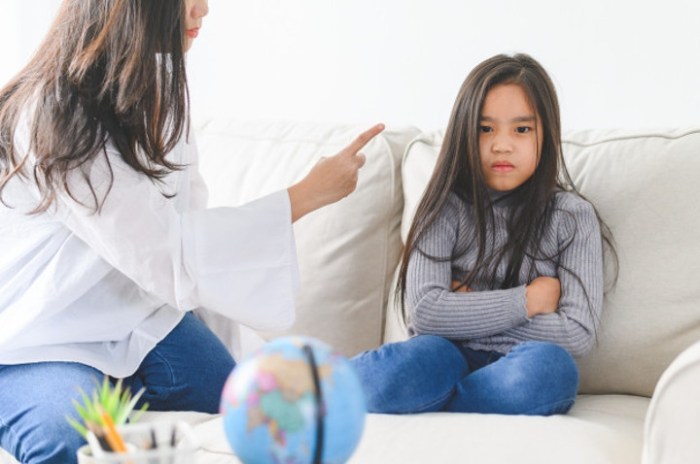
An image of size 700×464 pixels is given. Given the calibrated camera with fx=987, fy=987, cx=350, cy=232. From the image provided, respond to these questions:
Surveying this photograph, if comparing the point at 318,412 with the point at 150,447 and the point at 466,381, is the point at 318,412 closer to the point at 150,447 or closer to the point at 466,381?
the point at 150,447

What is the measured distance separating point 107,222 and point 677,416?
32.8 inches

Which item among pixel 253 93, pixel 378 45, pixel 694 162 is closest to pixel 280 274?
pixel 694 162

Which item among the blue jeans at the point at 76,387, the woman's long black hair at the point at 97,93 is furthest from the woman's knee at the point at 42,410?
the woman's long black hair at the point at 97,93

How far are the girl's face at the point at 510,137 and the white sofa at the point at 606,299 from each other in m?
0.10

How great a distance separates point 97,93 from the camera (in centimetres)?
148

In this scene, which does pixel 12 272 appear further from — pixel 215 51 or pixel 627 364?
pixel 215 51

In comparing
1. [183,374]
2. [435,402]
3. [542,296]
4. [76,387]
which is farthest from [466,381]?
[76,387]

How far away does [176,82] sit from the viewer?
5.02ft

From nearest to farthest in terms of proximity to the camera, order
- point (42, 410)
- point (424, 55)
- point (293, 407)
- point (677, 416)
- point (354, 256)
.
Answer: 1. point (293, 407)
2. point (677, 416)
3. point (42, 410)
4. point (354, 256)
5. point (424, 55)

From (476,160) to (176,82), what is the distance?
0.51 metres

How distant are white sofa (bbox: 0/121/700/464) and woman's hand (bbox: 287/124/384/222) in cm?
21

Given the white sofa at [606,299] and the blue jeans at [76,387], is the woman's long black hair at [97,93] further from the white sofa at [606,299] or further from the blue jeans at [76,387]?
the white sofa at [606,299]

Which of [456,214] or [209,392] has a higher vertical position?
[456,214]

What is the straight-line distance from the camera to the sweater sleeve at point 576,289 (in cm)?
155
